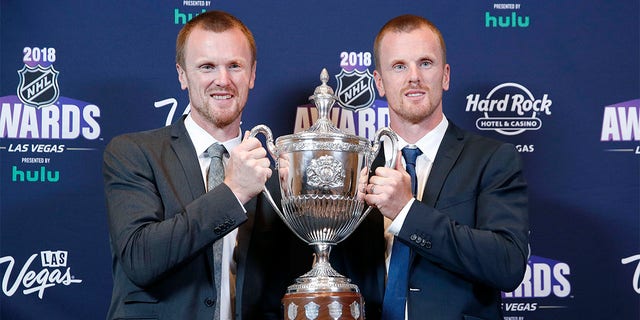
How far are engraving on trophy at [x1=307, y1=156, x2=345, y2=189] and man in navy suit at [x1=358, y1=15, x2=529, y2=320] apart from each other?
0.12m

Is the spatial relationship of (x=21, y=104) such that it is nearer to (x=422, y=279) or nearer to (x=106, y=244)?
(x=106, y=244)

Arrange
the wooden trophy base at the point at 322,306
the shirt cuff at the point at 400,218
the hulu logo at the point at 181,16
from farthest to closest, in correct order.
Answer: the hulu logo at the point at 181,16
the shirt cuff at the point at 400,218
the wooden trophy base at the point at 322,306

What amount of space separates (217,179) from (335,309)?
59 centimetres

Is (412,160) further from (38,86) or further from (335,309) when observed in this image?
(38,86)

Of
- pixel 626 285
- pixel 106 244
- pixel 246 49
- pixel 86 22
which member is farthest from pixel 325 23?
pixel 626 285

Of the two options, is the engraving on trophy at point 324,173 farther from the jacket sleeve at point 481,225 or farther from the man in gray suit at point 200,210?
the jacket sleeve at point 481,225

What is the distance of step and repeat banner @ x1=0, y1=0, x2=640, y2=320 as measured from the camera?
338 centimetres

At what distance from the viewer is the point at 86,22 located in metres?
3.45

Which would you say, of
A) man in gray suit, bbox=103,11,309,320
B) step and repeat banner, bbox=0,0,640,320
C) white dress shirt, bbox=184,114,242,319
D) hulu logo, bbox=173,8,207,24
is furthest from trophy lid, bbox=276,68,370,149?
hulu logo, bbox=173,8,207,24

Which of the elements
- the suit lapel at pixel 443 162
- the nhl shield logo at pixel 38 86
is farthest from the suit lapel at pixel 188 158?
the nhl shield logo at pixel 38 86

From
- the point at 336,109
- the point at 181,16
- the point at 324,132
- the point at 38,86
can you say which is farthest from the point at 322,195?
the point at 38,86

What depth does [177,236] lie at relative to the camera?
2467mm

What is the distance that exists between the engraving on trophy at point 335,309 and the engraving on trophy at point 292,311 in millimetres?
99

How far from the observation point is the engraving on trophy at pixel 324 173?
249 centimetres
